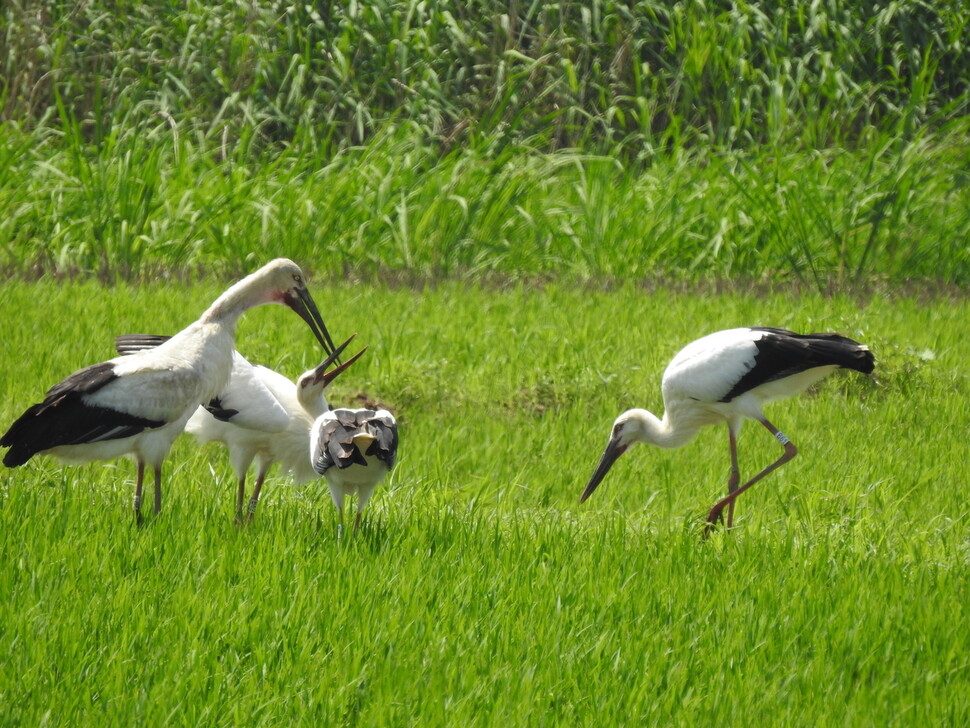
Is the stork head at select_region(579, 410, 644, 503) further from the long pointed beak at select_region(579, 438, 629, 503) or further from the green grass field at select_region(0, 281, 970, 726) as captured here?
the green grass field at select_region(0, 281, 970, 726)

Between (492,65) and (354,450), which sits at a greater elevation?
(354,450)

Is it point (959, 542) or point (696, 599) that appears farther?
point (959, 542)

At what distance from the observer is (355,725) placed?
3.27m

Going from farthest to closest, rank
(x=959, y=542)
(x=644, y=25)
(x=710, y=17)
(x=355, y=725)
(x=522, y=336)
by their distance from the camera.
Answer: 1. (x=644, y=25)
2. (x=710, y=17)
3. (x=522, y=336)
4. (x=959, y=542)
5. (x=355, y=725)

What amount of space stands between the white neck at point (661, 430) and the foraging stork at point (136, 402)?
2.00 meters

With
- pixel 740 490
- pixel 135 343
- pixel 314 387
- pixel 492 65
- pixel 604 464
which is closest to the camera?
pixel 314 387

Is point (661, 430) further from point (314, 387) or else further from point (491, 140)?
point (491, 140)

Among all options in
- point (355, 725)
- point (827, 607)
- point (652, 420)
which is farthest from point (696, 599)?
point (652, 420)

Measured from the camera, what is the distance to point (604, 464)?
583 cm

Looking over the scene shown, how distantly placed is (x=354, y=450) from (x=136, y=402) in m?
0.86

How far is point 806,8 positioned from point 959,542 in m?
8.49

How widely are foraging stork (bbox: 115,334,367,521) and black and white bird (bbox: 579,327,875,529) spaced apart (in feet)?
4.21

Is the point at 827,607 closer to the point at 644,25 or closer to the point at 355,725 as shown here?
the point at 355,725

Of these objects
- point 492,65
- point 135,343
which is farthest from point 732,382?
point 492,65
